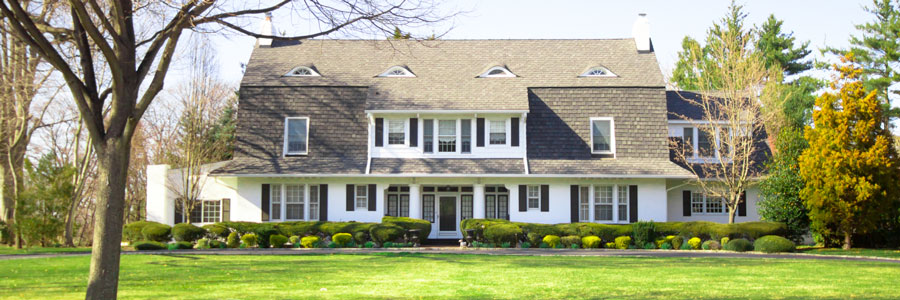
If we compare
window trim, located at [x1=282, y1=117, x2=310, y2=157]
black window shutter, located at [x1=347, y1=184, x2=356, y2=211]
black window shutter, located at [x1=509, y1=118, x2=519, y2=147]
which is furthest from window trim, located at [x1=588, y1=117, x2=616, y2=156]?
window trim, located at [x1=282, y1=117, x2=310, y2=157]

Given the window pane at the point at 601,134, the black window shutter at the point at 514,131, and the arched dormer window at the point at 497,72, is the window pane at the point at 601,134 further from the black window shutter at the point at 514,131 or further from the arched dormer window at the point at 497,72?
the arched dormer window at the point at 497,72

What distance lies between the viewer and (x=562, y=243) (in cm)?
2605

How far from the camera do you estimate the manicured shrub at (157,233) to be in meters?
26.1

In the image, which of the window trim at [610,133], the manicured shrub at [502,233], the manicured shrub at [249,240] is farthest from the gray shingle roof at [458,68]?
the manicured shrub at [249,240]

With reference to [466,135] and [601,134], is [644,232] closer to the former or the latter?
[601,134]

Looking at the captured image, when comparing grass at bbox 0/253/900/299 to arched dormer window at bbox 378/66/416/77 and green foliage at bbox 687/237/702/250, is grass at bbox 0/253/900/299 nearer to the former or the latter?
green foliage at bbox 687/237/702/250

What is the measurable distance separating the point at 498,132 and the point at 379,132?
14.3ft

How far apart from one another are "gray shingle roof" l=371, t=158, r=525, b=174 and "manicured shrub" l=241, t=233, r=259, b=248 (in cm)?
469

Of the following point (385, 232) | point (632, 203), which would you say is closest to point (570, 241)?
point (632, 203)

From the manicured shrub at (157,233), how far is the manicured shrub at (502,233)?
1055cm

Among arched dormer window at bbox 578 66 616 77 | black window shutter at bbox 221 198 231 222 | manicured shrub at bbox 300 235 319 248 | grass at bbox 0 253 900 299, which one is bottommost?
grass at bbox 0 253 900 299

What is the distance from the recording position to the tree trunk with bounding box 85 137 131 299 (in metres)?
8.55

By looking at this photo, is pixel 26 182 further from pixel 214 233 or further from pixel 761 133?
pixel 761 133

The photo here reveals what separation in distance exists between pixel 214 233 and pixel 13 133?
30.0 feet
